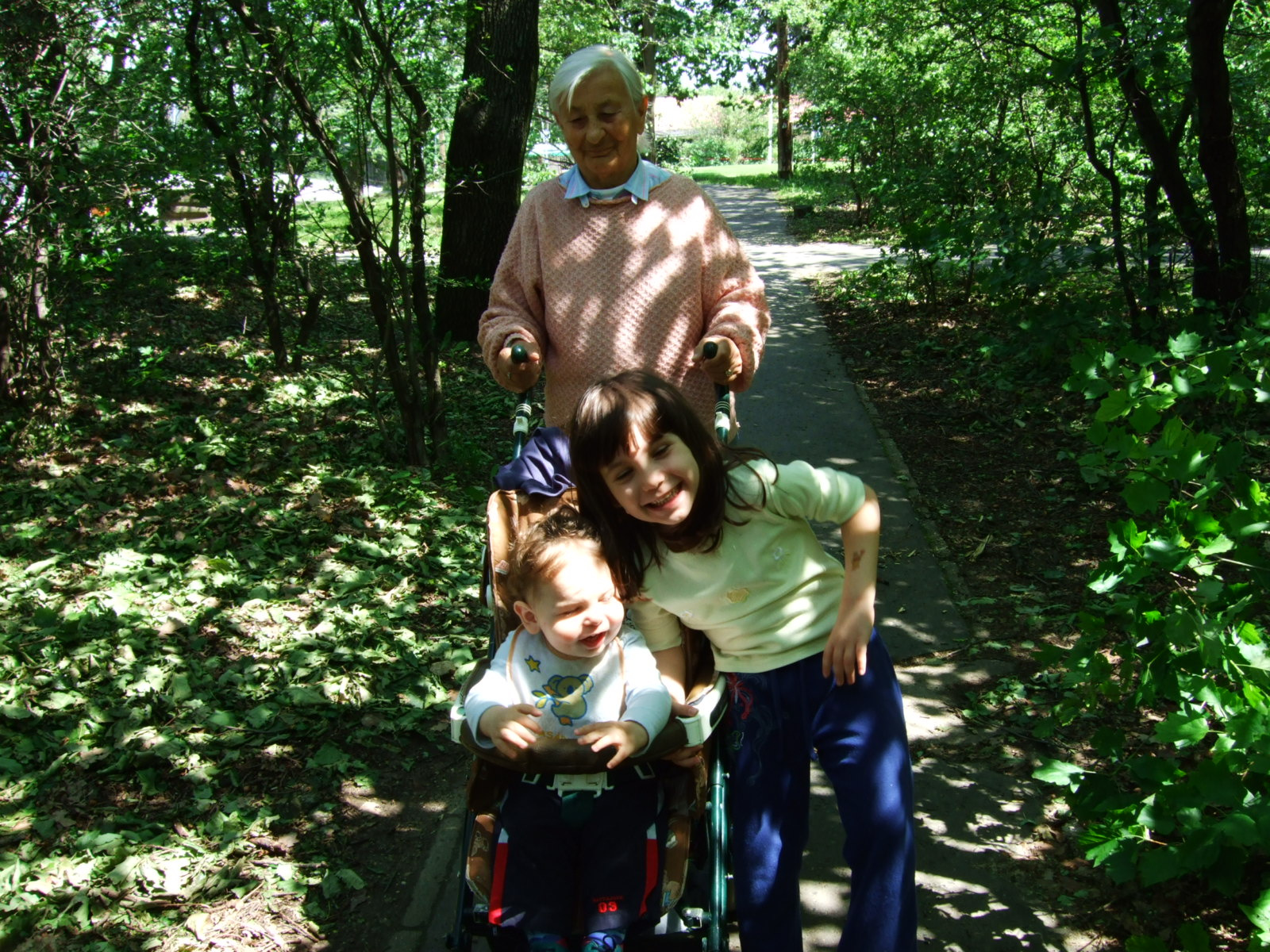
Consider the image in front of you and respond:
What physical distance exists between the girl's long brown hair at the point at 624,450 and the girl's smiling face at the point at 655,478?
2 cm

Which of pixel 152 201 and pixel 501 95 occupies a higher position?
pixel 501 95

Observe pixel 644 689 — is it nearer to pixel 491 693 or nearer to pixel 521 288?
pixel 491 693

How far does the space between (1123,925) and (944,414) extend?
4.98 meters

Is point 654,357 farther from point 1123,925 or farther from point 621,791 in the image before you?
point 1123,925

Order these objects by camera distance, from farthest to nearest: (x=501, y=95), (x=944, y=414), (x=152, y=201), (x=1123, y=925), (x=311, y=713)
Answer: (x=501, y=95) < (x=944, y=414) < (x=152, y=201) < (x=311, y=713) < (x=1123, y=925)

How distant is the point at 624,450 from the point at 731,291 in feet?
3.62

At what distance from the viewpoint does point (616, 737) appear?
2316mm

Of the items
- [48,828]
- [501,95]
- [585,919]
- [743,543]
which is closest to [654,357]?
[743,543]

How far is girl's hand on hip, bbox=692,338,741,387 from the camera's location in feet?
9.90

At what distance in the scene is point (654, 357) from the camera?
128 inches

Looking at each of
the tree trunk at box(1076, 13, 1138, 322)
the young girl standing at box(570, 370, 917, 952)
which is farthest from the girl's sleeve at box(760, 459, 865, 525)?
the tree trunk at box(1076, 13, 1138, 322)

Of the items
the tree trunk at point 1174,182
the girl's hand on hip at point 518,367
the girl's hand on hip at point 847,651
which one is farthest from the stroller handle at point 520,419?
the tree trunk at point 1174,182

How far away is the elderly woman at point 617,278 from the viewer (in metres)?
3.16

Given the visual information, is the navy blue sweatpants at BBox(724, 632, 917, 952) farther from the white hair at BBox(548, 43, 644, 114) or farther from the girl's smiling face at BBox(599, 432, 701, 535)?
the white hair at BBox(548, 43, 644, 114)
